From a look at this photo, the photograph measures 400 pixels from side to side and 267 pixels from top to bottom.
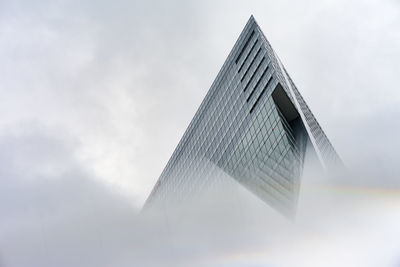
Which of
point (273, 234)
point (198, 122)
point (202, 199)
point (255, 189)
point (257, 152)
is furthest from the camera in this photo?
point (198, 122)

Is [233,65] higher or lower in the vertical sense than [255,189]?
higher

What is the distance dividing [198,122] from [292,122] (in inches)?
1279

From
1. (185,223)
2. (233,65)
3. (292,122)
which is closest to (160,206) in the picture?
(185,223)

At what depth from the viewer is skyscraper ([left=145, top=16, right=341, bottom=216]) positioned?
2542 inches

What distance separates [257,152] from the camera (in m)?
68.7

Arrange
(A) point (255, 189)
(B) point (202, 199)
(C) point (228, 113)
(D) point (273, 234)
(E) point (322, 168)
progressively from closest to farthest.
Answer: (D) point (273, 234) → (E) point (322, 168) → (A) point (255, 189) → (C) point (228, 113) → (B) point (202, 199)

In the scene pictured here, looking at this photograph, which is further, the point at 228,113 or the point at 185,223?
the point at 228,113

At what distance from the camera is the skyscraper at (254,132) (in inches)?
2542

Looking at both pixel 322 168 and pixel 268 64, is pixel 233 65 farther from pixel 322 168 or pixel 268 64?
pixel 322 168

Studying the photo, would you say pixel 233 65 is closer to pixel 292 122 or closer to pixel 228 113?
pixel 228 113

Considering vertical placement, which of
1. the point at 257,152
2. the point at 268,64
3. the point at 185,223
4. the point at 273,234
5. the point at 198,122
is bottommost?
the point at 273,234

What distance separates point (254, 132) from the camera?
2741 inches

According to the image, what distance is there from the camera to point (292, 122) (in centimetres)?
6912

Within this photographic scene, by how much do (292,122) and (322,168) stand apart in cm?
862
